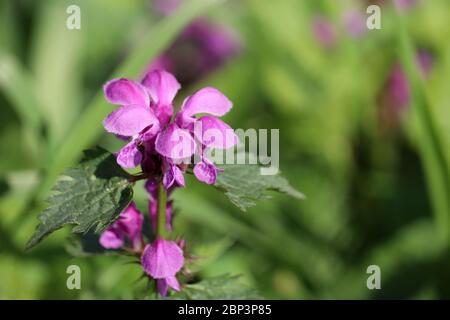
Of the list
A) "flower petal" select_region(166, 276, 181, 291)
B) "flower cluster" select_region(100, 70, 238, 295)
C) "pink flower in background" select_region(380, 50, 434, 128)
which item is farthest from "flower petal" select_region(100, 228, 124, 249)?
"pink flower in background" select_region(380, 50, 434, 128)

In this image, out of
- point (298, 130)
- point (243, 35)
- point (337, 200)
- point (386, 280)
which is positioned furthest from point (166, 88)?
point (243, 35)

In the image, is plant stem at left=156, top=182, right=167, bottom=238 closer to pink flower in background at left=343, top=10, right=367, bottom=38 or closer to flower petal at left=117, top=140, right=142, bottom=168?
flower petal at left=117, top=140, right=142, bottom=168

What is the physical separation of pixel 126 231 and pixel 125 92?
19 cm

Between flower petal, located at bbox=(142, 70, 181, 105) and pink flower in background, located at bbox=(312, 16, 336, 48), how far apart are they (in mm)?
1434

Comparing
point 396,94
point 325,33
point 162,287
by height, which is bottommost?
point 162,287

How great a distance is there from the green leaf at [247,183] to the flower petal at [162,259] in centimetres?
9

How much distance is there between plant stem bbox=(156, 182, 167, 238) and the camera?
76cm

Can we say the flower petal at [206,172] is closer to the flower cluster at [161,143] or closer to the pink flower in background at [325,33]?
the flower cluster at [161,143]

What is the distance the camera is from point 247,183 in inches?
30.3

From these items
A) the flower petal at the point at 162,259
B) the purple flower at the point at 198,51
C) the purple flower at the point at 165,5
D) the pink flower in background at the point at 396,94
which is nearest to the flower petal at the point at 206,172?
the flower petal at the point at 162,259

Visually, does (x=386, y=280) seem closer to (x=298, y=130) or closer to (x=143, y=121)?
(x=298, y=130)

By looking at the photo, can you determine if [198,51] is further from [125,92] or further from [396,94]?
[125,92]

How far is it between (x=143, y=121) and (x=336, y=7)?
1453 mm

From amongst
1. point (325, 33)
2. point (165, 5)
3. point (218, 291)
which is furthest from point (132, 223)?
point (165, 5)
